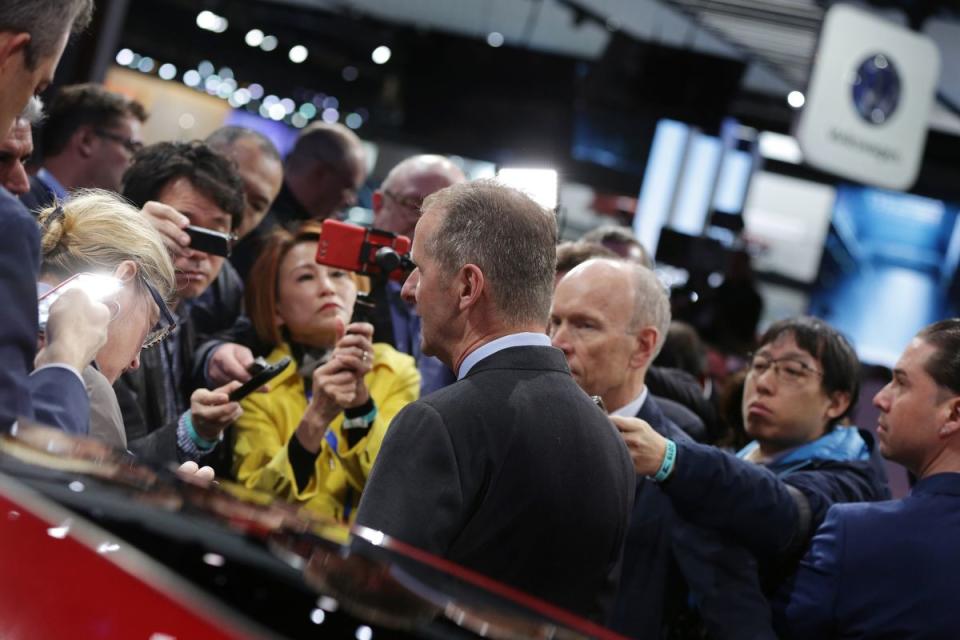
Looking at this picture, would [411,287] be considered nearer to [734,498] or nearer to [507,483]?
[507,483]

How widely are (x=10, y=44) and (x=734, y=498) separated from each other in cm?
186

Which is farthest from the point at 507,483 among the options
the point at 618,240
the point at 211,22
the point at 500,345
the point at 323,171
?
the point at 211,22

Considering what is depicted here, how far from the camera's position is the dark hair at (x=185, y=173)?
319 centimetres

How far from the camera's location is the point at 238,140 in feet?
13.0

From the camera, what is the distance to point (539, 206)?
7.10ft

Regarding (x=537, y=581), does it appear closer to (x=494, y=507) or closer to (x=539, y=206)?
(x=494, y=507)

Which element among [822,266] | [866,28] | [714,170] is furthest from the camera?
[822,266]

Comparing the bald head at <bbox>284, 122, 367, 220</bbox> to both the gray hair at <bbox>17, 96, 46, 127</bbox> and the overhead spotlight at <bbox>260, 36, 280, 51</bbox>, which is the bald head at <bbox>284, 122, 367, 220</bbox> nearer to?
the gray hair at <bbox>17, 96, 46, 127</bbox>

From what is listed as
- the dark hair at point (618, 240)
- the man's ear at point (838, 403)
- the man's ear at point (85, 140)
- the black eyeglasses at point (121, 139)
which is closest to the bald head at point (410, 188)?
the dark hair at point (618, 240)

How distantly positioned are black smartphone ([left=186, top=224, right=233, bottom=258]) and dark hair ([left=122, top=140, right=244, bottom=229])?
0.34 metres

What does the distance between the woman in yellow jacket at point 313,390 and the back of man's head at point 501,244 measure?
706mm

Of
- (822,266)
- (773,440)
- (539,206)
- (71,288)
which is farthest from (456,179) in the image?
(822,266)

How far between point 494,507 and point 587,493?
0.56 ft

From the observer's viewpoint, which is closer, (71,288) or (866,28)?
(71,288)
